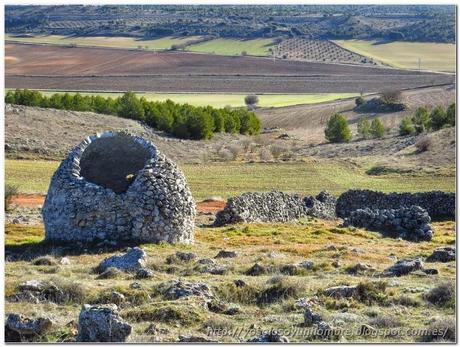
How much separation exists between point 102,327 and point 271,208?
851 inches

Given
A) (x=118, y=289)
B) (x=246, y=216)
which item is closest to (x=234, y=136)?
(x=246, y=216)

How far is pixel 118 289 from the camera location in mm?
15641

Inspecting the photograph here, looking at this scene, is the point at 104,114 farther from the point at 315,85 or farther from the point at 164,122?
the point at 315,85

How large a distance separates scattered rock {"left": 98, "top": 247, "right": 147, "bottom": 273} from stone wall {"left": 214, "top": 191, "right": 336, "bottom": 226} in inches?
461

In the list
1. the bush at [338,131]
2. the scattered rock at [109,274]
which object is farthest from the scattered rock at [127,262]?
the bush at [338,131]

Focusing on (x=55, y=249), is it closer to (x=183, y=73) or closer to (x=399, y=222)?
(x=399, y=222)

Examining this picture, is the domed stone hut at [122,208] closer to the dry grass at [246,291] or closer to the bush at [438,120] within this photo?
the dry grass at [246,291]

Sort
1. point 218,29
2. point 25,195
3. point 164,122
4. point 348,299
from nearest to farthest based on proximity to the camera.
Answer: point 348,299, point 25,195, point 164,122, point 218,29

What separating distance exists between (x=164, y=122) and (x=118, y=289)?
62.4 m

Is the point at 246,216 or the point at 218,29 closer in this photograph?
the point at 246,216

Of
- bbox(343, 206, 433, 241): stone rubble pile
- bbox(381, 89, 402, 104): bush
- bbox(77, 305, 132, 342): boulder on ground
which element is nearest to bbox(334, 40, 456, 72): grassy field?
bbox(381, 89, 402, 104): bush

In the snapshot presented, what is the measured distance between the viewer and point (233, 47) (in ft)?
532

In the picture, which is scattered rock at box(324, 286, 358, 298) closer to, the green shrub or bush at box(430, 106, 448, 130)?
the green shrub

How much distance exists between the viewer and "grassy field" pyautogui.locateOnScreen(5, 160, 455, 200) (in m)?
47.3
